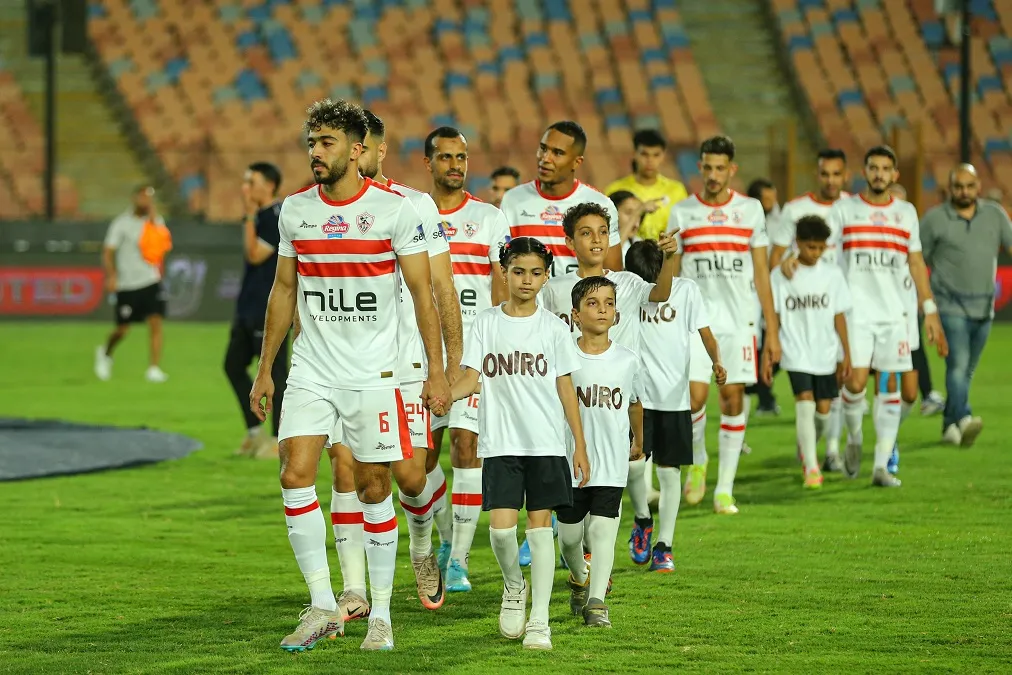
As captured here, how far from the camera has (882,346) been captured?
11406 millimetres

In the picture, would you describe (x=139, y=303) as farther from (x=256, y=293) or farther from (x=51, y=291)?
(x=256, y=293)

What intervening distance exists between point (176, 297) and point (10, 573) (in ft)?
61.0

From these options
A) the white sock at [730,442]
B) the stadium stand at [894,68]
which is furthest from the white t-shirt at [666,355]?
the stadium stand at [894,68]

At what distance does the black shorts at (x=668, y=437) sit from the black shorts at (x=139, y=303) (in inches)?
466

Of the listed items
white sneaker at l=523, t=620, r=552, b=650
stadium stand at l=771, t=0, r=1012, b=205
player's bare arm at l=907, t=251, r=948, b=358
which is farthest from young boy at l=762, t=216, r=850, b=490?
stadium stand at l=771, t=0, r=1012, b=205

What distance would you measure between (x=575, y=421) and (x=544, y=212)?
2036 millimetres

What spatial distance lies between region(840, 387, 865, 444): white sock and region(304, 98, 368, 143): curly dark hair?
5.70 m

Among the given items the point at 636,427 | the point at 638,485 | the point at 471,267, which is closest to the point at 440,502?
the point at 638,485

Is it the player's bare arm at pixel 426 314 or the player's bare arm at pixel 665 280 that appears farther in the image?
the player's bare arm at pixel 665 280

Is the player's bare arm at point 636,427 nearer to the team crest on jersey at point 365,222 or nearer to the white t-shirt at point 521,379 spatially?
the white t-shirt at point 521,379

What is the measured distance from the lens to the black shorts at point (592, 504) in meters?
6.75

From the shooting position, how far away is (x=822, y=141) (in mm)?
30109

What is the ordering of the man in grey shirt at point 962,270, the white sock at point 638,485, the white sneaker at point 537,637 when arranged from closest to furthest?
the white sneaker at point 537,637 → the white sock at point 638,485 → the man in grey shirt at point 962,270

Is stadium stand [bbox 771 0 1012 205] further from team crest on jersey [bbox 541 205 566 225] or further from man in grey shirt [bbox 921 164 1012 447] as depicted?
team crest on jersey [bbox 541 205 566 225]
